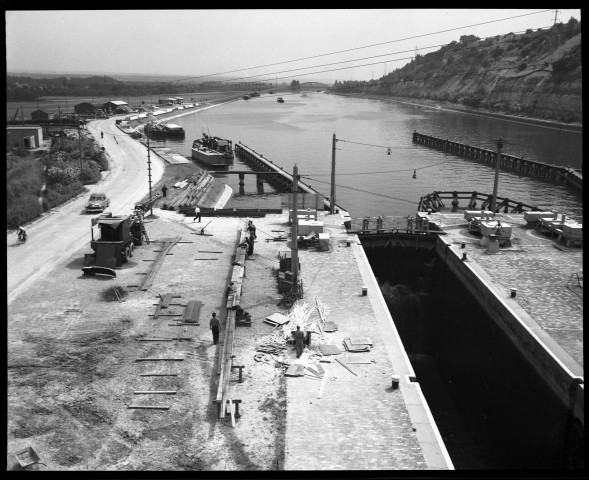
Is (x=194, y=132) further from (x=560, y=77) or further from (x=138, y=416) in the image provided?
(x=138, y=416)

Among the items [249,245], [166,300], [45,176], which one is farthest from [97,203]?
[166,300]

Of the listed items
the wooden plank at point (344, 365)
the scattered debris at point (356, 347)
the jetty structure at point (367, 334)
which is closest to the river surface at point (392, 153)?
the jetty structure at point (367, 334)

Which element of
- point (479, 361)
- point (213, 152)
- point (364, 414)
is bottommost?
point (479, 361)

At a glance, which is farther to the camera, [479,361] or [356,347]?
[479,361]

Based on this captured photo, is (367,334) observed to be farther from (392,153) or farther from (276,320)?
(392,153)

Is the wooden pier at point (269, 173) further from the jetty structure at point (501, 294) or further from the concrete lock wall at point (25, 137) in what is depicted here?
the concrete lock wall at point (25, 137)

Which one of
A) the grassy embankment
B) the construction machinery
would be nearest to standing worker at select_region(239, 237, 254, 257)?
the construction machinery
